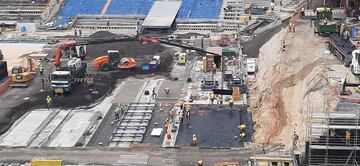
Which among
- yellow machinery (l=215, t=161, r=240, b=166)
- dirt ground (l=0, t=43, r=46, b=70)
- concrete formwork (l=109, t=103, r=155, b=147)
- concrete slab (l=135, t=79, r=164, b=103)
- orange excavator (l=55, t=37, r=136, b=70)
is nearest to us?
yellow machinery (l=215, t=161, r=240, b=166)

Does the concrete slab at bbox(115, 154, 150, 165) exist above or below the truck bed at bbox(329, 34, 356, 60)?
below

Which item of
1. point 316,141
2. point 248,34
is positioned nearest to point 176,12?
point 248,34

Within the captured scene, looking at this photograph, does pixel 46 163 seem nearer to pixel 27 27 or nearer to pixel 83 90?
pixel 83 90

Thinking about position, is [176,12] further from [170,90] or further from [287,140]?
[287,140]

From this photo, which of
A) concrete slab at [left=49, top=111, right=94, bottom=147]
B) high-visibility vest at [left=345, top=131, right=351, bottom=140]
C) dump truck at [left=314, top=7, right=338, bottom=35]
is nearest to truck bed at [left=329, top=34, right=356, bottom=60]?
dump truck at [left=314, top=7, right=338, bottom=35]

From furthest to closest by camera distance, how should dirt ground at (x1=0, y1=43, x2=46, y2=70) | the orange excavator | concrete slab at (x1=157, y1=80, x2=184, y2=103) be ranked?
dirt ground at (x1=0, y1=43, x2=46, y2=70), the orange excavator, concrete slab at (x1=157, y1=80, x2=184, y2=103)

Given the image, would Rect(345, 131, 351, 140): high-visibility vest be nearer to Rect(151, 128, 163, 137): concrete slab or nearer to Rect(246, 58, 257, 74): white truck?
Rect(151, 128, 163, 137): concrete slab

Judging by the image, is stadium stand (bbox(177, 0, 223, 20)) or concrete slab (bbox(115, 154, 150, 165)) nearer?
concrete slab (bbox(115, 154, 150, 165))
